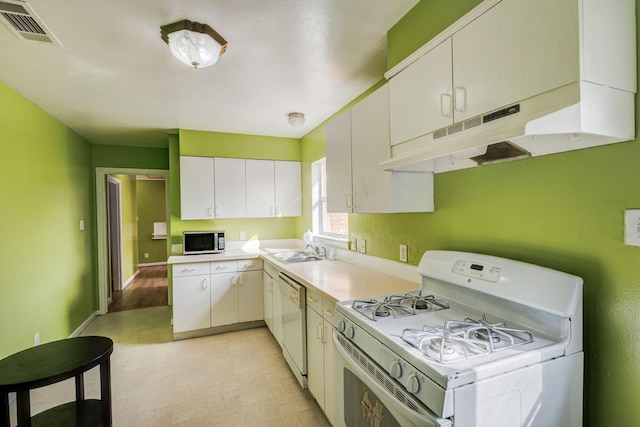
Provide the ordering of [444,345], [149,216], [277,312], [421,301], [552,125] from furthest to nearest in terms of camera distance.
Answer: [149,216], [277,312], [421,301], [444,345], [552,125]

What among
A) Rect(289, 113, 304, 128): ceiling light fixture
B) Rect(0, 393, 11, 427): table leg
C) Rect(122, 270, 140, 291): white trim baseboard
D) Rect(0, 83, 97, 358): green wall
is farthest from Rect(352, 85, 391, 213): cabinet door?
Rect(122, 270, 140, 291): white trim baseboard

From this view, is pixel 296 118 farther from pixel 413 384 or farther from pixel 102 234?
pixel 102 234

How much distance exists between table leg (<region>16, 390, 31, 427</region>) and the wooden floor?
11.5ft

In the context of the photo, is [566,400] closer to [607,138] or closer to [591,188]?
[591,188]

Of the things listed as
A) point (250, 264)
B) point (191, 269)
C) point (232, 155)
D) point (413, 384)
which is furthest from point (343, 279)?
point (232, 155)

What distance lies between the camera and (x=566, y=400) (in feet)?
3.40

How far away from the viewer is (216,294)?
11.4ft

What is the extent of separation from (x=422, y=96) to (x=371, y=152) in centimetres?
51

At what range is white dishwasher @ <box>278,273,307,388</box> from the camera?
2287 mm

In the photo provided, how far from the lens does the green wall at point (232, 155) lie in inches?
149

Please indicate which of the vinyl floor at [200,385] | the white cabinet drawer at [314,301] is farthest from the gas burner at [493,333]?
the vinyl floor at [200,385]

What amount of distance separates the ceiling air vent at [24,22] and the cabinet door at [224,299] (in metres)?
2.43

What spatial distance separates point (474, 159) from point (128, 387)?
3.02 meters

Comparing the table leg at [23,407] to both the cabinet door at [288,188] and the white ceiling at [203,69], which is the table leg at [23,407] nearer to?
the white ceiling at [203,69]
